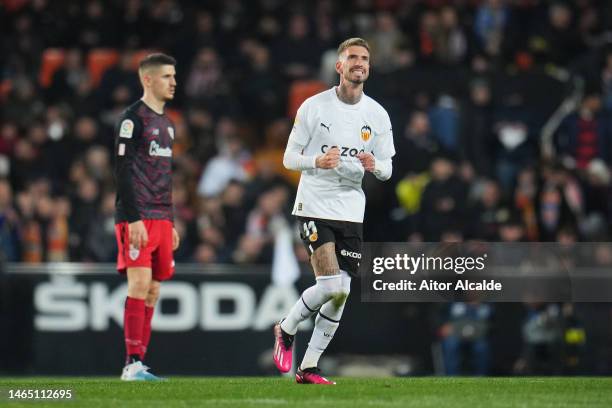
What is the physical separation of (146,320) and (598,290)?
6.07m

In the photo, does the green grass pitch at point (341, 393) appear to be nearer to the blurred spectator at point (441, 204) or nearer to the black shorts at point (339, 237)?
the black shorts at point (339, 237)

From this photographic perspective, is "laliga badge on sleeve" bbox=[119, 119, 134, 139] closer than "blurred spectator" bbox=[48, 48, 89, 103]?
Yes

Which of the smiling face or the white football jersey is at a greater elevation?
the smiling face

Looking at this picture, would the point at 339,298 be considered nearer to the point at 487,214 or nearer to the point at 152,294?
the point at 152,294

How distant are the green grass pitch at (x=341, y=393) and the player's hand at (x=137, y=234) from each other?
1045mm

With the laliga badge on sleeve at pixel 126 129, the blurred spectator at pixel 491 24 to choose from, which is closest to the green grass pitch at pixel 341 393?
the laliga badge on sleeve at pixel 126 129

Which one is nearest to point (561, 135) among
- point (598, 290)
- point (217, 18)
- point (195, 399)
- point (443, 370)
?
point (598, 290)

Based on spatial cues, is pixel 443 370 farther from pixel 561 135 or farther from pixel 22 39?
pixel 22 39

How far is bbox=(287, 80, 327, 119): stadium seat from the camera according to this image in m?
19.4

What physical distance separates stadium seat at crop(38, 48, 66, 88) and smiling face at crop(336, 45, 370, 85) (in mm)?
10431

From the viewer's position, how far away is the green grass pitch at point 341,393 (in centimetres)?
956

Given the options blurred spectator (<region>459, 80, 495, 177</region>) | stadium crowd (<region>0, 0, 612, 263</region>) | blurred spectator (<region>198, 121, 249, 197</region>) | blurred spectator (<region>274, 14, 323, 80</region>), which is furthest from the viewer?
blurred spectator (<region>274, 14, 323, 80</region>)

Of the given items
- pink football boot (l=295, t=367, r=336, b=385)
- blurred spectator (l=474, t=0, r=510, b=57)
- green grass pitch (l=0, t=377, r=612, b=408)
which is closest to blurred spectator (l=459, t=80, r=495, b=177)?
blurred spectator (l=474, t=0, r=510, b=57)

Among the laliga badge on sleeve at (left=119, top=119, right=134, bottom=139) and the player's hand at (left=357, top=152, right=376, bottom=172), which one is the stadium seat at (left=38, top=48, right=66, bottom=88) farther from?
the player's hand at (left=357, top=152, right=376, bottom=172)
